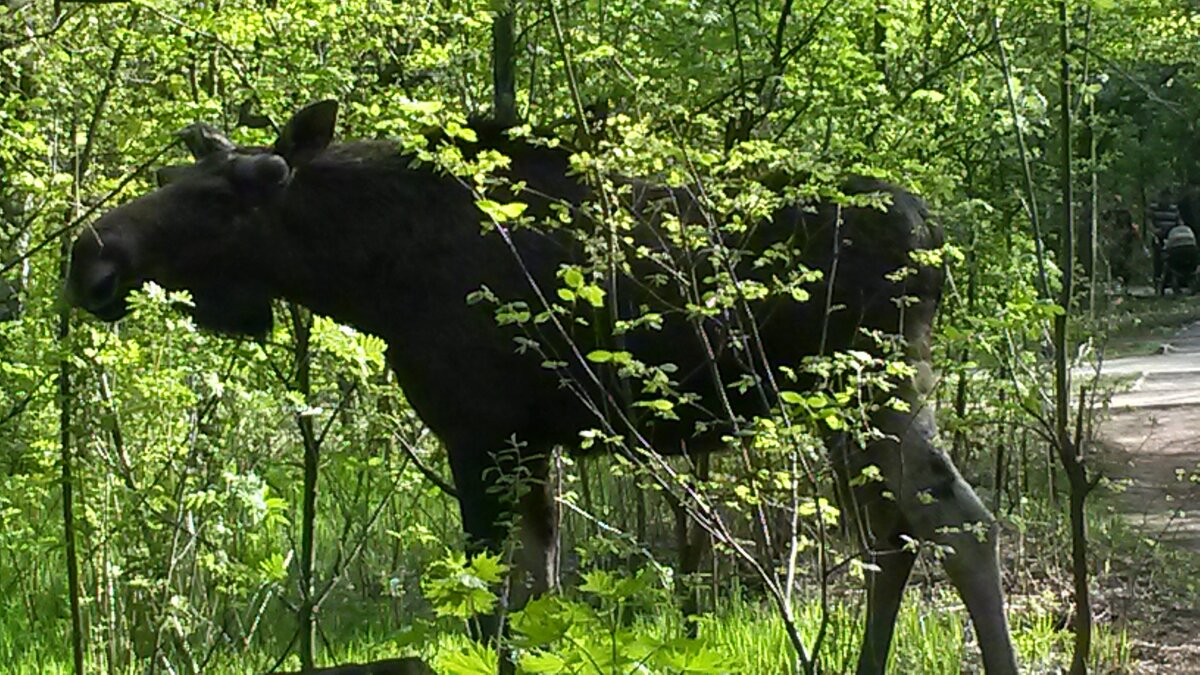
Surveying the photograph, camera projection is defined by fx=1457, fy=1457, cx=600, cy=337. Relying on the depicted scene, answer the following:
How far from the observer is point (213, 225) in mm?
5051

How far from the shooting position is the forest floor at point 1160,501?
6.89 metres

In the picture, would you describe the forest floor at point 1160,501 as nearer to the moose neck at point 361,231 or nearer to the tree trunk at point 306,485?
the moose neck at point 361,231

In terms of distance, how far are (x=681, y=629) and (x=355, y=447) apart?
1728 millimetres

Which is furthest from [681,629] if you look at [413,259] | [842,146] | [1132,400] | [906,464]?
[1132,400]

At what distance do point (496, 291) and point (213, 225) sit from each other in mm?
1011

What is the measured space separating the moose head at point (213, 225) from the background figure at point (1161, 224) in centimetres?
2894

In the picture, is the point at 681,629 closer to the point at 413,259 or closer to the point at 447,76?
the point at 413,259

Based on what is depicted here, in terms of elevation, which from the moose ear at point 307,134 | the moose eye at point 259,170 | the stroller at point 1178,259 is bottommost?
the moose eye at point 259,170

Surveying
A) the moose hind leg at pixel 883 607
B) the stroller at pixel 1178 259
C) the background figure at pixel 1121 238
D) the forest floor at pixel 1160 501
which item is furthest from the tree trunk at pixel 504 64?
the stroller at pixel 1178 259

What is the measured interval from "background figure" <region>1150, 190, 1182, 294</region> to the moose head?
2894 centimetres

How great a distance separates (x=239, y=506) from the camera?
6.47 m

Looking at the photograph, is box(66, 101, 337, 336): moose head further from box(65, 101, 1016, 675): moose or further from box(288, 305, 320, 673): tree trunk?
box(288, 305, 320, 673): tree trunk

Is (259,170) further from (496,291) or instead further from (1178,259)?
(1178,259)

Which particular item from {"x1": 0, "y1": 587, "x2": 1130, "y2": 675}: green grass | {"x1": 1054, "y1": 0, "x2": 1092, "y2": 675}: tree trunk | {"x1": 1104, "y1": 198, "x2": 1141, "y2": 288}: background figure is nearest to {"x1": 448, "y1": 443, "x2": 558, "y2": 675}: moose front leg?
{"x1": 0, "y1": 587, "x2": 1130, "y2": 675}: green grass
